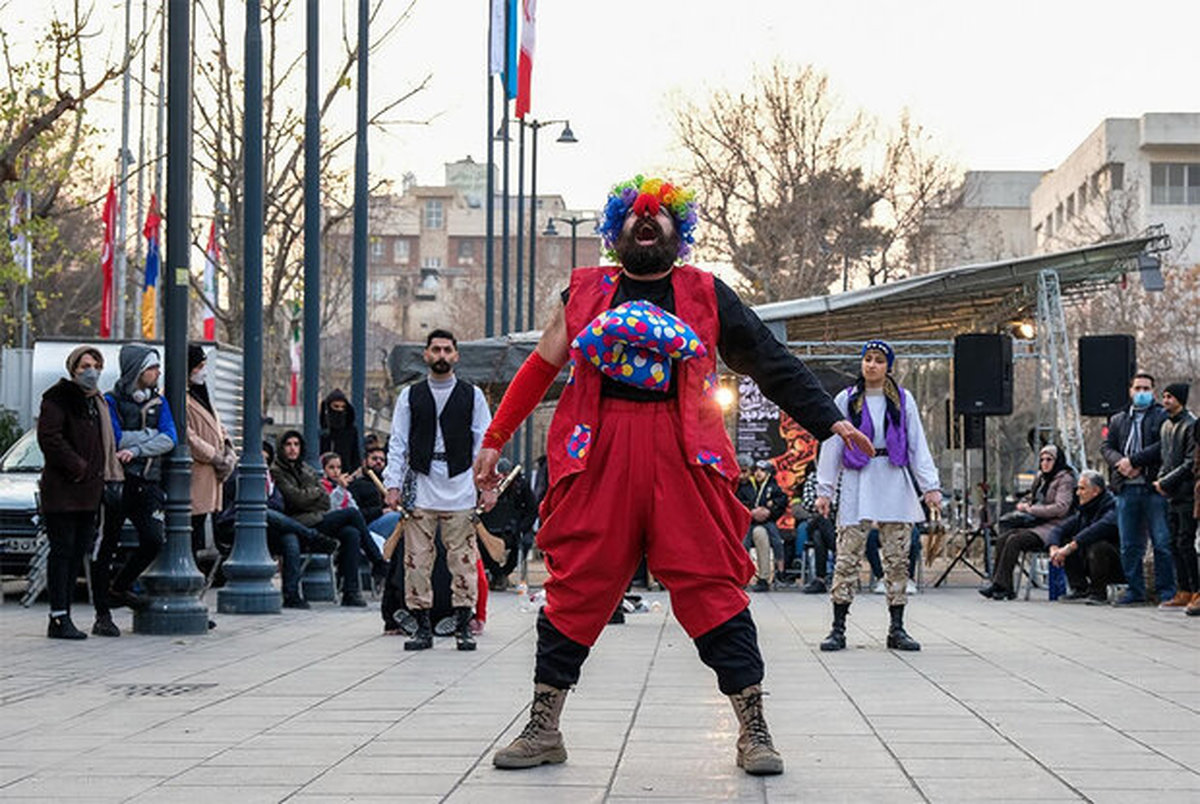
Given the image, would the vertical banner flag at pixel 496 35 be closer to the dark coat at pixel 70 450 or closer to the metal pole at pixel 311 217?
the metal pole at pixel 311 217

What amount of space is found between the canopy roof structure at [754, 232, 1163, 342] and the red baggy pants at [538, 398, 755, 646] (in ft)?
53.6

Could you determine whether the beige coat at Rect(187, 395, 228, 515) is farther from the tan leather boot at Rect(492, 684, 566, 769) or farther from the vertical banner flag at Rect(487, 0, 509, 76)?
the vertical banner flag at Rect(487, 0, 509, 76)

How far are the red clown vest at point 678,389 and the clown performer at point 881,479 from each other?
5.37 meters

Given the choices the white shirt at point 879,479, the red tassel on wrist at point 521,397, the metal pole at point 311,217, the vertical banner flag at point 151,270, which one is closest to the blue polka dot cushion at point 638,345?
the red tassel on wrist at point 521,397

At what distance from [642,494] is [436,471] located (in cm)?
560

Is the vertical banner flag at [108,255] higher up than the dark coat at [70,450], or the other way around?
the vertical banner flag at [108,255]

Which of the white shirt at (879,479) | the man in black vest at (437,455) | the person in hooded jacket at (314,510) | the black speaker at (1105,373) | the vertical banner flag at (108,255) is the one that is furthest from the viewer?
the vertical banner flag at (108,255)

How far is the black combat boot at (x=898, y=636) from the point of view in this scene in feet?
42.3

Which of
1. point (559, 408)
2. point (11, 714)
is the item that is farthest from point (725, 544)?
point (11, 714)

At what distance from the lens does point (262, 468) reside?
56.1 ft

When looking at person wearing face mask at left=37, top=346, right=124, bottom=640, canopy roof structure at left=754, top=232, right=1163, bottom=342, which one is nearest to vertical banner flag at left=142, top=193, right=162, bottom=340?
canopy roof structure at left=754, top=232, right=1163, bottom=342

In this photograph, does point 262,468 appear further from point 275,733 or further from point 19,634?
point 275,733

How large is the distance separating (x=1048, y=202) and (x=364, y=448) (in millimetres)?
72731

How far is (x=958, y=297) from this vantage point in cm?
2536
